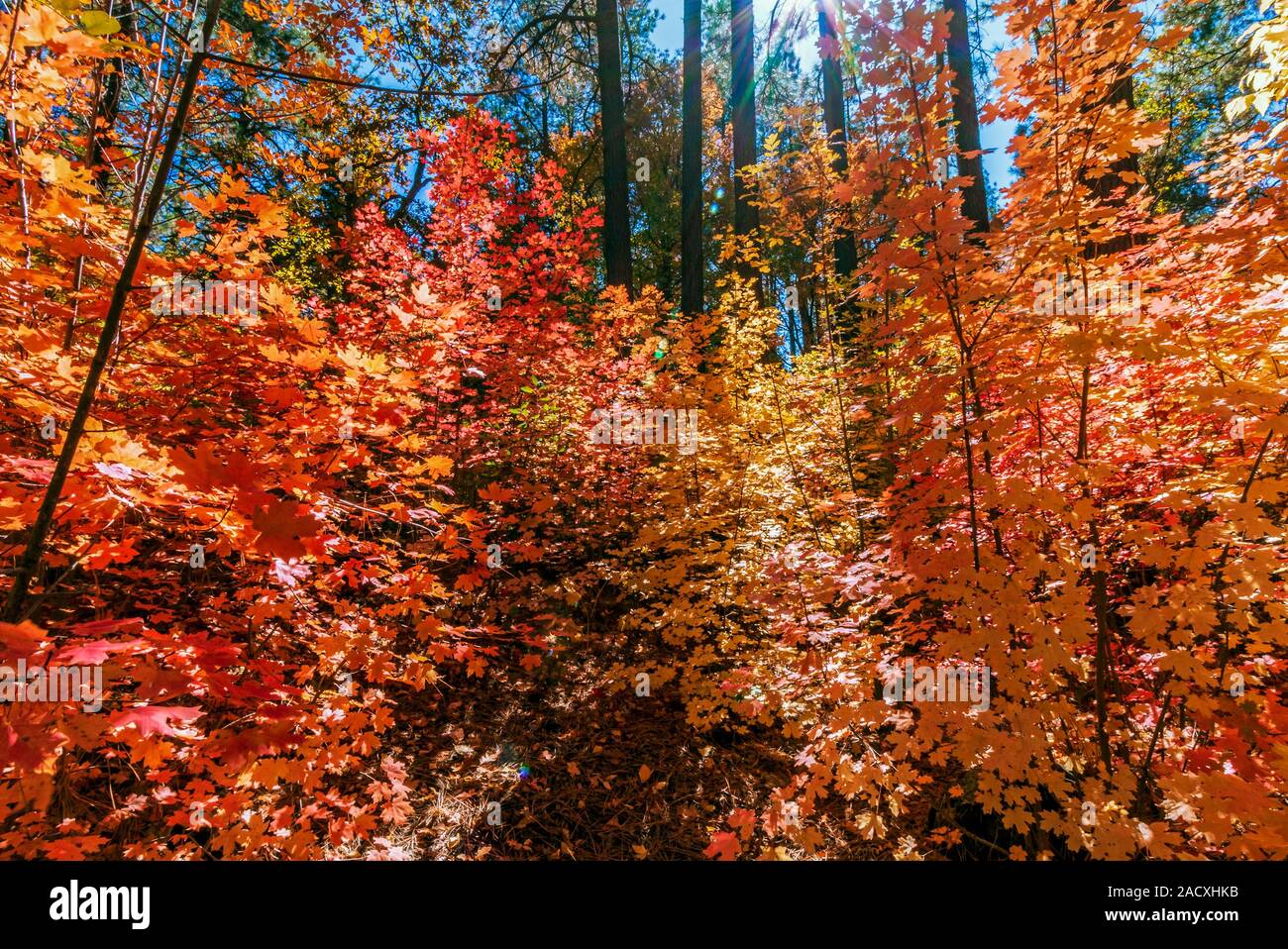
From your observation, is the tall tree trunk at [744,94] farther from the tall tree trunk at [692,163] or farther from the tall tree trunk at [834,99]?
the tall tree trunk at [834,99]

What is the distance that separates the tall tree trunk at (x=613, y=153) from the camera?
7895 mm

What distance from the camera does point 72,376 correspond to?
5.97 ft

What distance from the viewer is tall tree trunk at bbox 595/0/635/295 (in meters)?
7.89

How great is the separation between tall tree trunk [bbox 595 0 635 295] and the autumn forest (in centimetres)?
235

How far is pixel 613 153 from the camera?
8.13 metres

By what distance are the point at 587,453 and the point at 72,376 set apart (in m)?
4.38

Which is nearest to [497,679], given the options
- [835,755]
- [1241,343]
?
[835,755]

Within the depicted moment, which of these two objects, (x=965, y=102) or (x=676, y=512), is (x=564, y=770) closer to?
(x=676, y=512)

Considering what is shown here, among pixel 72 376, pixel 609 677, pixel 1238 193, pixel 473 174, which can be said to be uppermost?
pixel 473 174

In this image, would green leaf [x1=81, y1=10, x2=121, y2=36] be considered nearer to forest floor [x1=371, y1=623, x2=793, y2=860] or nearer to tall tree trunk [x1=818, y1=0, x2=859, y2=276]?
forest floor [x1=371, y1=623, x2=793, y2=860]

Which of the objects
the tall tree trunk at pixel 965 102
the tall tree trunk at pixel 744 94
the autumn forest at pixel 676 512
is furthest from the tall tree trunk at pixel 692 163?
the tall tree trunk at pixel 965 102

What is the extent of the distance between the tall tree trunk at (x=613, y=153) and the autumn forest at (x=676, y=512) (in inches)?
92.7

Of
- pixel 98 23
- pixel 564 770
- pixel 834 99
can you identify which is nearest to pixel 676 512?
pixel 564 770
